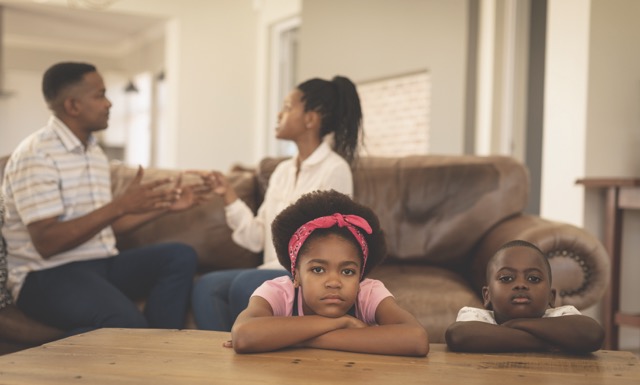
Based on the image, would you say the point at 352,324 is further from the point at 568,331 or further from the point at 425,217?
the point at 425,217

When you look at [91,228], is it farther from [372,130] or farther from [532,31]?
[372,130]

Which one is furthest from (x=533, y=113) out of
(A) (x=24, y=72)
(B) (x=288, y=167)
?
(A) (x=24, y=72)

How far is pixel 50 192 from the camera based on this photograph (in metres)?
2.70

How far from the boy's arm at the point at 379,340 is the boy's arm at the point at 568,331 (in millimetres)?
250

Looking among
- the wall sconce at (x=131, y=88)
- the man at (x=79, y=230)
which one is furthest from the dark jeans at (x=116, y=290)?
the wall sconce at (x=131, y=88)

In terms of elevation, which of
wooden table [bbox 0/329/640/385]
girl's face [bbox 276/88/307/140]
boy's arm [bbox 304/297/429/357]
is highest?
girl's face [bbox 276/88/307/140]

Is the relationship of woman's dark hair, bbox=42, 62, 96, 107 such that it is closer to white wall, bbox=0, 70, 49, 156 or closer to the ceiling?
the ceiling

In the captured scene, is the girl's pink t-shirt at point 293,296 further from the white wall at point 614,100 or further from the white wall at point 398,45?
the white wall at point 398,45

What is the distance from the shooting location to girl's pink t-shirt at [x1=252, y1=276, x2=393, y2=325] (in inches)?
73.1

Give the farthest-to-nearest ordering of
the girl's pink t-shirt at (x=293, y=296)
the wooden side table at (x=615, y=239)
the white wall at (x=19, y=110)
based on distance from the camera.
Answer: the white wall at (x=19, y=110) < the wooden side table at (x=615, y=239) < the girl's pink t-shirt at (x=293, y=296)

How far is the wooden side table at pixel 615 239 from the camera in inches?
160

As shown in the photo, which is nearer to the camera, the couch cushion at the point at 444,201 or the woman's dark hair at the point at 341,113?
the woman's dark hair at the point at 341,113

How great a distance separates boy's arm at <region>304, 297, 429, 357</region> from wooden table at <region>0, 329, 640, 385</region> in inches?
1.0

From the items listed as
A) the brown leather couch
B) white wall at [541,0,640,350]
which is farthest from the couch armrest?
white wall at [541,0,640,350]
